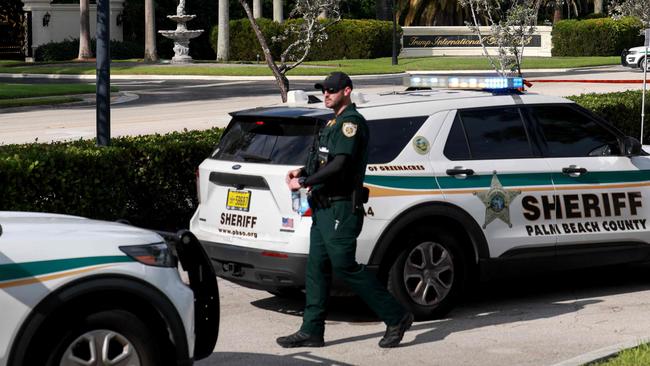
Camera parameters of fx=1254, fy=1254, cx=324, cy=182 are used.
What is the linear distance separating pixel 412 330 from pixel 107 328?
3.45 meters

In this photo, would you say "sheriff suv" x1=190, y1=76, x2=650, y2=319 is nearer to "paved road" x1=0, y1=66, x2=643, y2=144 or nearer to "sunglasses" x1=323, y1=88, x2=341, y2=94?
"sunglasses" x1=323, y1=88, x2=341, y2=94

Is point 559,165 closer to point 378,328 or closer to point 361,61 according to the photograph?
point 378,328

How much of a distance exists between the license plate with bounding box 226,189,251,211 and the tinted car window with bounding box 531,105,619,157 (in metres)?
2.44

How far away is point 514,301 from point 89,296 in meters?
4.92

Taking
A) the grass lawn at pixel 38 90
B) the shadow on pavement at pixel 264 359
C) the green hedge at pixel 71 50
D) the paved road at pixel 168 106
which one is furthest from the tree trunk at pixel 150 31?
the shadow on pavement at pixel 264 359

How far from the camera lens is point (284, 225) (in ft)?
28.7

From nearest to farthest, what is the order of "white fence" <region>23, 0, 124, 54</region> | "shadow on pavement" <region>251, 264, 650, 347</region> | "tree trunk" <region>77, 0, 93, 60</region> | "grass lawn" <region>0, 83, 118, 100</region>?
"shadow on pavement" <region>251, 264, 650, 347</region> → "grass lawn" <region>0, 83, 118, 100</region> → "tree trunk" <region>77, 0, 93, 60</region> → "white fence" <region>23, 0, 124, 54</region>

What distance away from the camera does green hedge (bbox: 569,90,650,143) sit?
17125 millimetres

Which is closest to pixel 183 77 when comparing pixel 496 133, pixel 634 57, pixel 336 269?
pixel 634 57

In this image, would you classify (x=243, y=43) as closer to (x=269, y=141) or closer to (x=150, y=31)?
(x=150, y=31)

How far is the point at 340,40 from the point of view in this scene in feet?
195

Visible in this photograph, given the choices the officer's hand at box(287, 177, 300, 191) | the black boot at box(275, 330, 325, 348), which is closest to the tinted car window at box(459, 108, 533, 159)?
the officer's hand at box(287, 177, 300, 191)

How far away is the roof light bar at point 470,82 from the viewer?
10.0 metres

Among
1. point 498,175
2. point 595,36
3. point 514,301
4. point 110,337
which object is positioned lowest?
point 514,301
